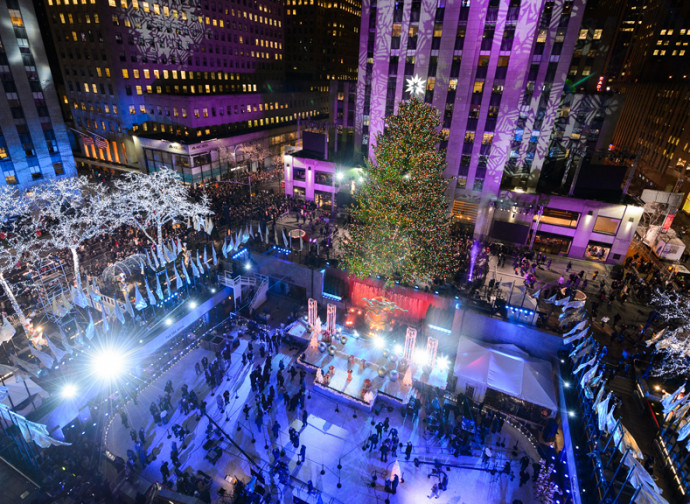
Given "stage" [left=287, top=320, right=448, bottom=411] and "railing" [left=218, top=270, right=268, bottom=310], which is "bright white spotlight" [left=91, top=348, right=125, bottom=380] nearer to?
"railing" [left=218, top=270, right=268, bottom=310]

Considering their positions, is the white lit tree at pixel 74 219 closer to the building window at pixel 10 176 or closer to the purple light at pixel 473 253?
the building window at pixel 10 176

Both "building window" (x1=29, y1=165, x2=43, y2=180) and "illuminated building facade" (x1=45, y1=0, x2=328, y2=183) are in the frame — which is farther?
"illuminated building facade" (x1=45, y1=0, x2=328, y2=183)

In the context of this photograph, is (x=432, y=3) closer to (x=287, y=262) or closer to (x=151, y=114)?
(x=287, y=262)

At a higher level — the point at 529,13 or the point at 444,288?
the point at 529,13

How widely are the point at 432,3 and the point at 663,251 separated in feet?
103

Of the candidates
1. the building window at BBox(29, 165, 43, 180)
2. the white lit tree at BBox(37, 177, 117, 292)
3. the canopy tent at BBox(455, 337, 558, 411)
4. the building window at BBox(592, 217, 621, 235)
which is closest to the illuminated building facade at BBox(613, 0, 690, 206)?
the building window at BBox(592, 217, 621, 235)

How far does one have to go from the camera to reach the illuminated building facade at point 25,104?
35312mm

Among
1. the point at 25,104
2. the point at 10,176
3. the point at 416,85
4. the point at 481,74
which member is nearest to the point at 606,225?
the point at 481,74

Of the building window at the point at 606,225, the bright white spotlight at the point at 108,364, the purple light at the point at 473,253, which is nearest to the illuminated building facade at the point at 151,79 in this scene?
the bright white spotlight at the point at 108,364

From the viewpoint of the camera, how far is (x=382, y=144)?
21.0 meters

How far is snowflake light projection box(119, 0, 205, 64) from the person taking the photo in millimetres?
49375

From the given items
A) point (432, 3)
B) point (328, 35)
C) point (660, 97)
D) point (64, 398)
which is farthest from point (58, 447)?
point (328, 35)

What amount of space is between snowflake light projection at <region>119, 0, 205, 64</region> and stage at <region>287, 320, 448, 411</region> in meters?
50.5

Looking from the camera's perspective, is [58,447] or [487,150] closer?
[58,447]
